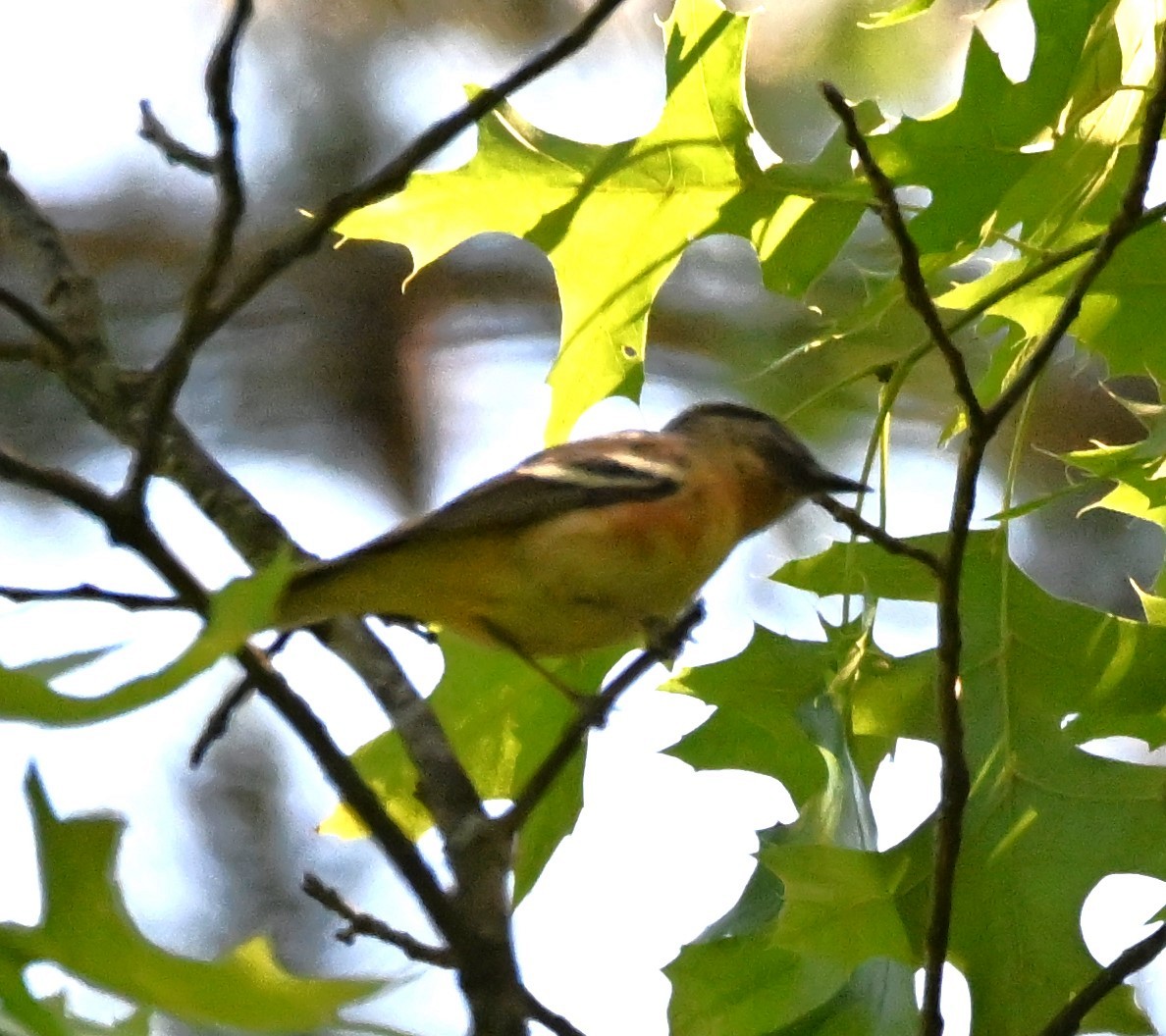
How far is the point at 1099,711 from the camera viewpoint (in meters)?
2.26

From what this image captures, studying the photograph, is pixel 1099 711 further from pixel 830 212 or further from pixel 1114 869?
pixel 830 212

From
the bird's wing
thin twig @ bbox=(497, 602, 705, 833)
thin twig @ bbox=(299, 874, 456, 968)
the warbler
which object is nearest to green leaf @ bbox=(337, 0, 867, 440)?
the bird's wing

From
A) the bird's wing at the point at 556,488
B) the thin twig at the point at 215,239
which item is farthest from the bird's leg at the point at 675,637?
the thin twig at the point at 215,239

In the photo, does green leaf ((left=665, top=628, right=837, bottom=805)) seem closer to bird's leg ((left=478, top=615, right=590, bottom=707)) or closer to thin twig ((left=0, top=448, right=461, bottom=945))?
bird's leg ((left=478, top=615, right=590, bottom=707))

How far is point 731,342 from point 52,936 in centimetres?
420

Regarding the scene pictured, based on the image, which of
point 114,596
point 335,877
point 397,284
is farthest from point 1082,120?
point 335,877

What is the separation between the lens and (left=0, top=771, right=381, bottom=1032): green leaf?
37.4 inches

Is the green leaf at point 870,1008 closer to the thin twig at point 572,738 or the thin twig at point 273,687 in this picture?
the thin twig at point 572,738

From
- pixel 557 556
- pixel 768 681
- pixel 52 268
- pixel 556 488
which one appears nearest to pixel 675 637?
pixel 768 681

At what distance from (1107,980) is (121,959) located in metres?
1.16

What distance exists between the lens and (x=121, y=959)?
3.47 feet

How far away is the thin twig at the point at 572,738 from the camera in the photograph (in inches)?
73.2

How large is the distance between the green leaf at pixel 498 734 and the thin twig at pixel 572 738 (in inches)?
18.8

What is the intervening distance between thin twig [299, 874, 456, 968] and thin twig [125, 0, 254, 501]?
0.69 meters
